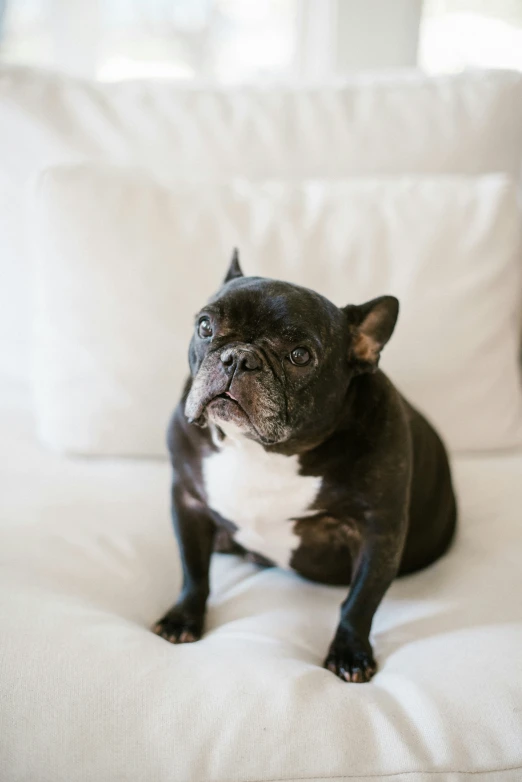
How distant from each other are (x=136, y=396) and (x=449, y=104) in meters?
1.11

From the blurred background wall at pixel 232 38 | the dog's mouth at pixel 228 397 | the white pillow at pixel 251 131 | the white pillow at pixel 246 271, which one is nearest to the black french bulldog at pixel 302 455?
the dog's mouth at pixel 228 397

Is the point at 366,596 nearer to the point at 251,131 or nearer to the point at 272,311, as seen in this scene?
the point at 272,311

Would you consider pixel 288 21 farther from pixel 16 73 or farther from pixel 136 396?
pixel 136 396

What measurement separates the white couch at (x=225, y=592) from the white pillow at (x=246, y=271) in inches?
4.6

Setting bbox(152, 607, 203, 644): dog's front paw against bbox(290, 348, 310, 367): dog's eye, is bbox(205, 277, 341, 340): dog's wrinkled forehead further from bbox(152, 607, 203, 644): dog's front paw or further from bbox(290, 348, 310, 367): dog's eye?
bbox(152, 607, 203, 644): dog's front paw

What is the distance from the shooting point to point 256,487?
1383 mm

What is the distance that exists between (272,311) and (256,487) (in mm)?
332

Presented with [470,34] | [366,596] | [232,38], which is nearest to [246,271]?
[366,596]

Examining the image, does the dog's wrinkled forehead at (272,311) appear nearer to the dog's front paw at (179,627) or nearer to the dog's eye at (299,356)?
the dog's eye at (299,356)

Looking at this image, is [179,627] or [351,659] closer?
[351,659]

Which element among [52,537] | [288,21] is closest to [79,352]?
[52,537]

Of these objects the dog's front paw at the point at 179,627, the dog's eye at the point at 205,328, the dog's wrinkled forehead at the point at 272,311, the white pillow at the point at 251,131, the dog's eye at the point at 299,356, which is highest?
the white pillow at the point at 251,131

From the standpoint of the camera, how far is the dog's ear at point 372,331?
1.35 metres

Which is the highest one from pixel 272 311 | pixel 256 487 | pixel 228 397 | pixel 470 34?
pixel 470 34
